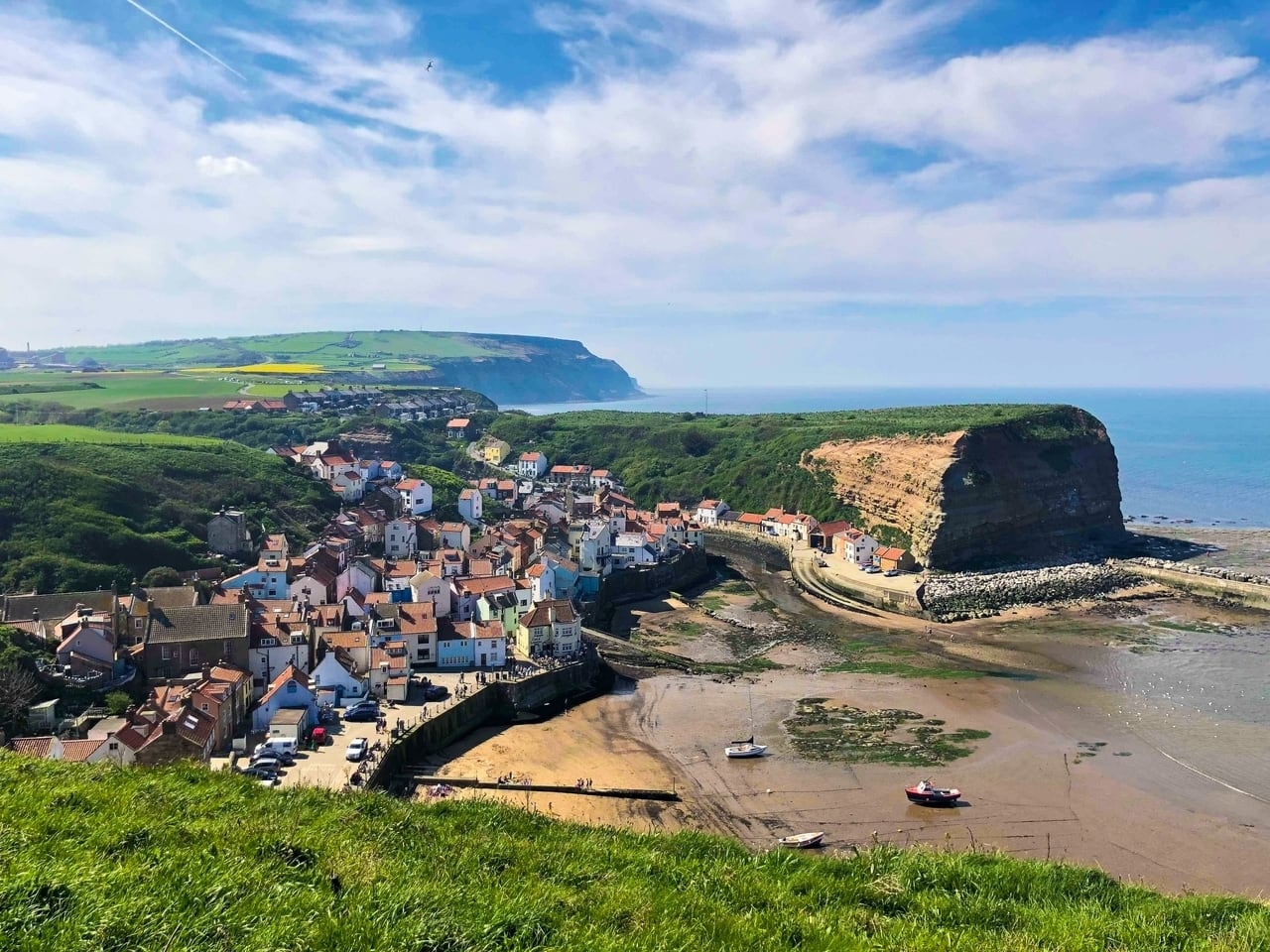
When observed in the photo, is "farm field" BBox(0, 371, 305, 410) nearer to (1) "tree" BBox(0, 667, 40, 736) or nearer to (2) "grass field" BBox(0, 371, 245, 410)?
(2) "grass field" BBox(0, 371, 245, 410)

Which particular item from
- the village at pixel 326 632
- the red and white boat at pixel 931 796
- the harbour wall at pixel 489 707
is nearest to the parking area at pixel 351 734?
the village at pixel 326 632

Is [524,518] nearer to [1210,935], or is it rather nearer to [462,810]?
[462,810]

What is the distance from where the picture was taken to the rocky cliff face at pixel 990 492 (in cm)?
6625

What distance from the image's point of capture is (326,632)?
37.1m

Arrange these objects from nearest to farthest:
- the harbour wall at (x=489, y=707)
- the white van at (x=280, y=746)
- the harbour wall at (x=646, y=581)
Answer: the white van at (x=280, y=746)
the harbour wall at (x=489, y=707)
the harbour wall at (x=646, y=581)

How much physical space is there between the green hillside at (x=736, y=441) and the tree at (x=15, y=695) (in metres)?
63.5

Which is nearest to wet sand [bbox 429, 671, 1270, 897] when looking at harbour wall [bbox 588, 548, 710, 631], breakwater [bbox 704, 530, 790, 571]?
harbour wall [bbox 588, 548, 710, 631]

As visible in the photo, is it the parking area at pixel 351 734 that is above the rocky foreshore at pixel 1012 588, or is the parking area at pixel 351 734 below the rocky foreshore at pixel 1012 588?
below

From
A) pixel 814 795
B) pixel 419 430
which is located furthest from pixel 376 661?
pixel 419 430

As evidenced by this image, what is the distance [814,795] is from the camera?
89.3ft

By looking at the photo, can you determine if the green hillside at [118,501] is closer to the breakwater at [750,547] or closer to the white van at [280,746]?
the white van at [280,746]

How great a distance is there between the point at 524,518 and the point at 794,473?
31.7 meters

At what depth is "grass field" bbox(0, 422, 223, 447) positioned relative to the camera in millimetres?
68875

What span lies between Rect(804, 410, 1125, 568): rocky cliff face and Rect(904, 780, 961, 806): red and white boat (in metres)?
39.8
